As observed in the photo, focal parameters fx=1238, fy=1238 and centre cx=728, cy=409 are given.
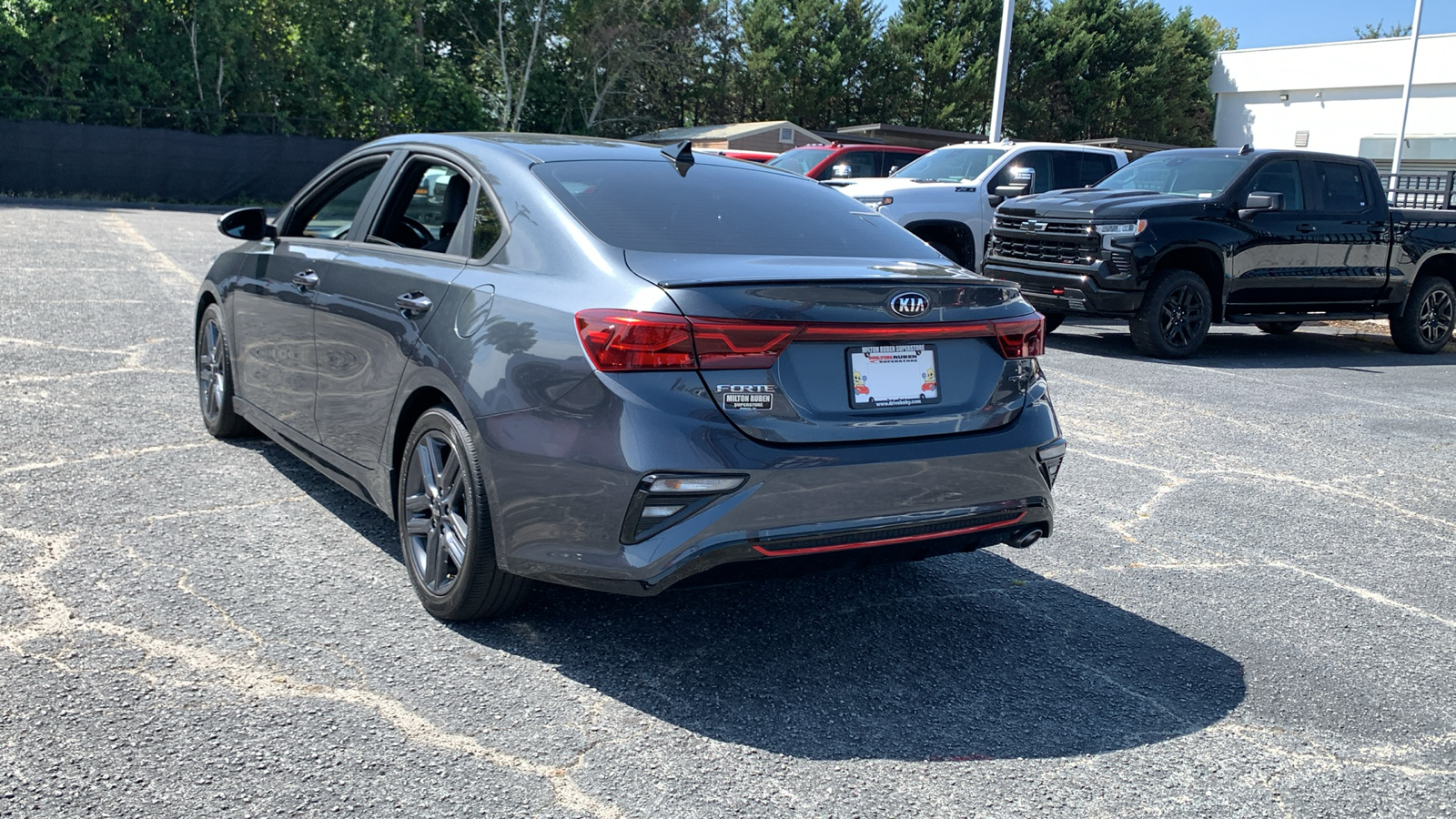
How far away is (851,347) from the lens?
351 centimetres

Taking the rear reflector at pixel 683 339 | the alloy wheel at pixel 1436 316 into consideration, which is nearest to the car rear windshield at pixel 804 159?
the alloy wheel at pixel 1436 316

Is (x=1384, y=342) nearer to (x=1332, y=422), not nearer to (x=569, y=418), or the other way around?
(x=1332, y=422)

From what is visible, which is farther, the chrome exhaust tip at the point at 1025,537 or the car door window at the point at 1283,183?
the car door window at the point at 1283,183

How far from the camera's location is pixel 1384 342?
14055 millimetres

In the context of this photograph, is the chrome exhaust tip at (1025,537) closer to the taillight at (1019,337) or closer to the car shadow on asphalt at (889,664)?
the car shadow on asphalt at (889,664)

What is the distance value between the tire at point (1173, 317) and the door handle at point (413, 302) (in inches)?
327

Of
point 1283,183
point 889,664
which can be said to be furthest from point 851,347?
point 1283,183

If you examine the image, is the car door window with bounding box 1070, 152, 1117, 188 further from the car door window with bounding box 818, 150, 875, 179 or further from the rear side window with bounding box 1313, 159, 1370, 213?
the rear side window with bounding box 1313, 159, 1370, 213

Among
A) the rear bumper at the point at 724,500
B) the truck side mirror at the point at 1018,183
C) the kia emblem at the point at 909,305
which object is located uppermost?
the truck side mirror at the point at 1018,183

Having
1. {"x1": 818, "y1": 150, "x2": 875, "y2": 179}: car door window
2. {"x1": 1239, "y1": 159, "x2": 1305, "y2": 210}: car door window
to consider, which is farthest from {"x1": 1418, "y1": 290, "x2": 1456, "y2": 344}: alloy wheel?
{"x1": 818, "y1": 150, "x2": 875, "y2": 179}: car door window

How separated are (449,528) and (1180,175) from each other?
33.5ft

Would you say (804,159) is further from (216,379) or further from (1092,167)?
(216,379)

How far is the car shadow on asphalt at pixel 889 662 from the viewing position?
11.1 ft

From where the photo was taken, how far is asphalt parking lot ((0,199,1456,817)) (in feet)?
9.87
